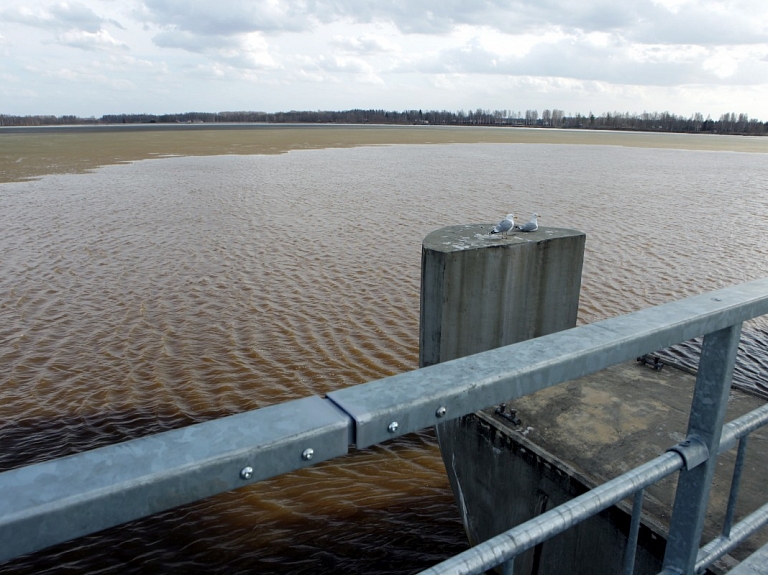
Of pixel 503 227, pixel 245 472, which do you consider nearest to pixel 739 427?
pixel 245 472

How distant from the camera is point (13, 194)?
89.1ft

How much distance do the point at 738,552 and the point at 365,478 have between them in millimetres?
4556

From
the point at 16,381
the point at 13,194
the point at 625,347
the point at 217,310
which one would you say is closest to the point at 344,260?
the point at 217,310

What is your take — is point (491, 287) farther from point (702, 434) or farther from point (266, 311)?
point (266, 311)

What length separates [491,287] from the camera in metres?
7.21

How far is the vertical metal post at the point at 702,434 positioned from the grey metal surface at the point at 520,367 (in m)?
0.09

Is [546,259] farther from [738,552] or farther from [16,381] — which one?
[16,381]

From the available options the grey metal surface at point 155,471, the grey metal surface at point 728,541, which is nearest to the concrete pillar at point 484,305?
the grey metal surface at point 728,541

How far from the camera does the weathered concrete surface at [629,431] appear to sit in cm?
506

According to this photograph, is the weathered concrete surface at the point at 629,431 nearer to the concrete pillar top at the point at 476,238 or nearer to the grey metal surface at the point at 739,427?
the concrete pillar top at the point at 476,238

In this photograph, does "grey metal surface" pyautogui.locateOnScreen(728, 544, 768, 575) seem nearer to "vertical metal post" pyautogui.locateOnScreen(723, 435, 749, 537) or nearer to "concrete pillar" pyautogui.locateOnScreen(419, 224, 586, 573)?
"vertical metal post" pyautogui.locateOnScreen(723, 435, 749, 537)

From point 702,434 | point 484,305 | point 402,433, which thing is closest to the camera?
point 402,433

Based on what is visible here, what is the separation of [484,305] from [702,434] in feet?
17.6

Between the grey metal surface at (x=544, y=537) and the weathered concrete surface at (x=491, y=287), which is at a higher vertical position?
the grey metal surface at (x=544, y=537)
